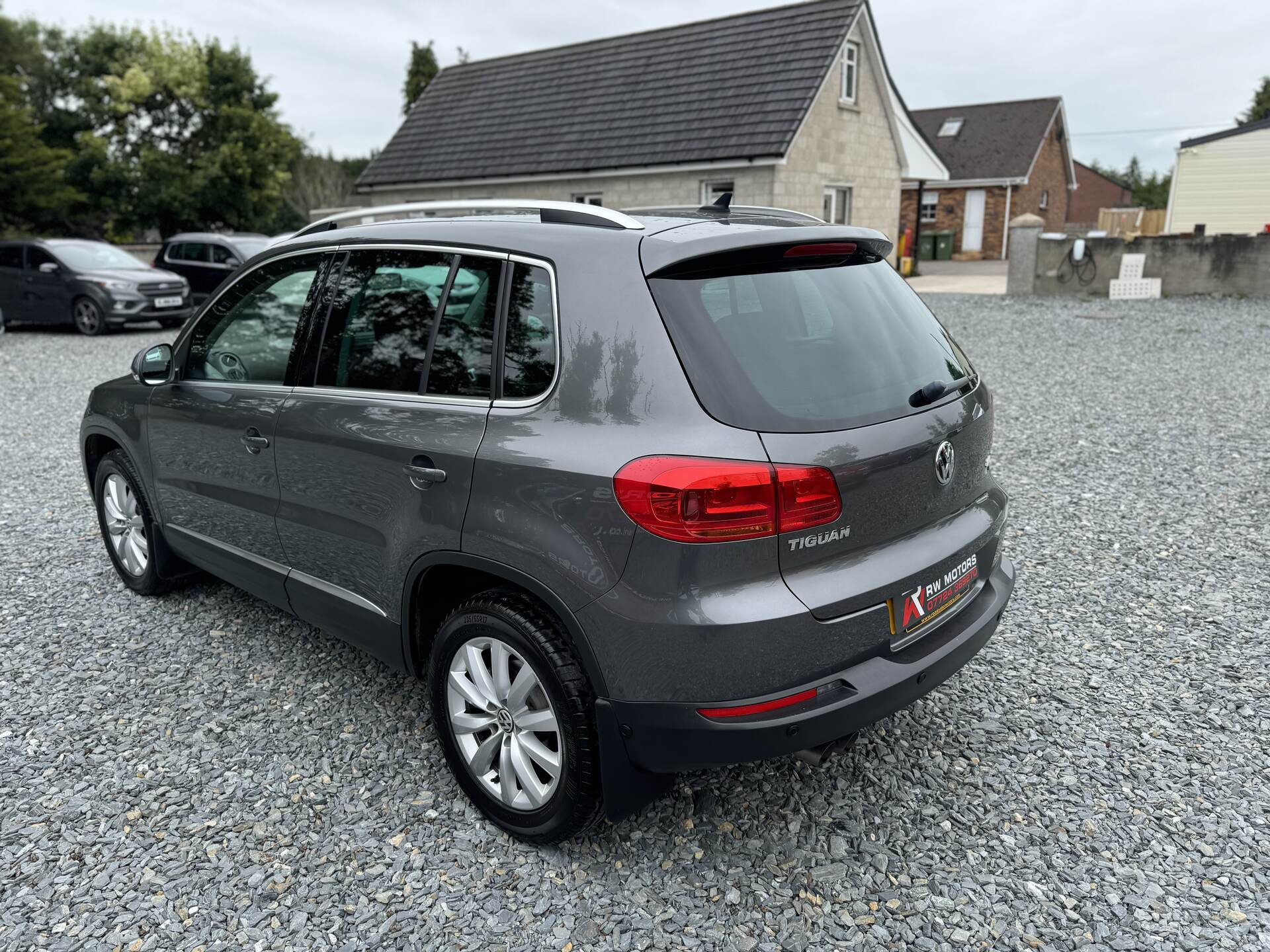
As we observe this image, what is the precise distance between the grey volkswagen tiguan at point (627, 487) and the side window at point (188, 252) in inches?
690

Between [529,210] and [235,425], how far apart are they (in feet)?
5.01

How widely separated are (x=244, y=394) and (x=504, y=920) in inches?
86.9

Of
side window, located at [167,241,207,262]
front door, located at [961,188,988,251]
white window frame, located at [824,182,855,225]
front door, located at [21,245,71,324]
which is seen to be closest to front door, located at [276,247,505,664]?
front door, located at [21,245,71,324]

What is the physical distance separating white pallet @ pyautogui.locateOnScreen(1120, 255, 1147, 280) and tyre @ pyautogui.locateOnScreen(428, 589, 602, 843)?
1853 centimetres

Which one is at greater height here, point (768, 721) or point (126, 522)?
point (768, 721)

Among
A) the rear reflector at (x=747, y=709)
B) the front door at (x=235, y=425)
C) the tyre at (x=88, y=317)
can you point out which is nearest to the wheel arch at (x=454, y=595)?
the rear reflector at (x=747, y=709)

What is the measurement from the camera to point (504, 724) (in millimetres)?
2822

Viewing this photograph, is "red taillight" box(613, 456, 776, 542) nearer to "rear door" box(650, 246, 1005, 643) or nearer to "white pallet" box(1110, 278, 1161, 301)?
"rear door" box(650, 246, 1005, 643)

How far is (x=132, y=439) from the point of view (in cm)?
438

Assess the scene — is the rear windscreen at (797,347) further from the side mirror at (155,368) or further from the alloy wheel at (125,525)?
the alloy wheel at (125,525)

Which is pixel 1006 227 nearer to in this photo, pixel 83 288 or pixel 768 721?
pixel 83 288

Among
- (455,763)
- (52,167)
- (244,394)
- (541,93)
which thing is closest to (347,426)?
(244,394)

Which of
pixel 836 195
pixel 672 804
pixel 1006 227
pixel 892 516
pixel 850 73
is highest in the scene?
pixel 850 73

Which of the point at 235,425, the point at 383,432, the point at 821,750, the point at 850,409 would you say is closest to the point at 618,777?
the point at 821,750
